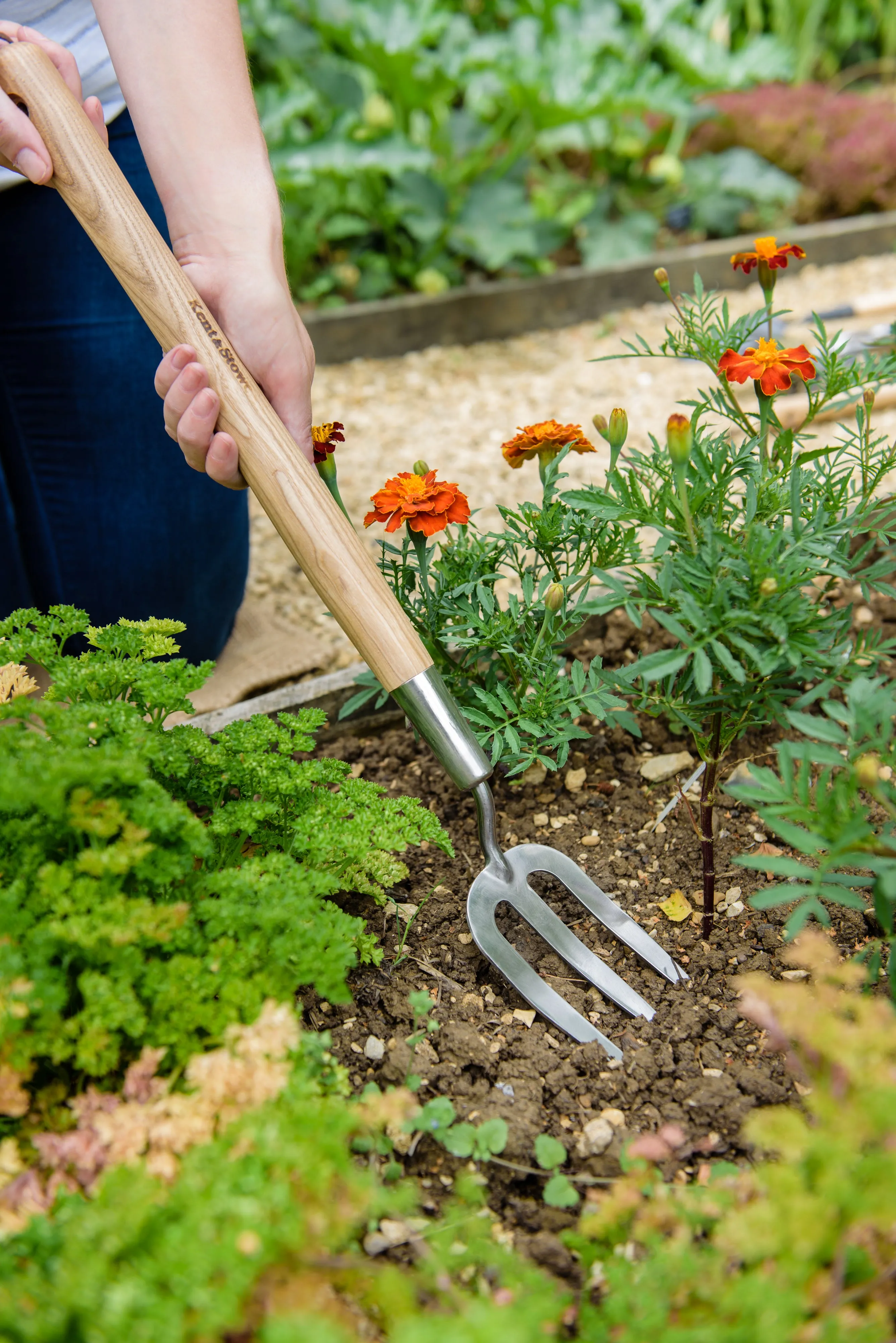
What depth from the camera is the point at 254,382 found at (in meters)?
1.32

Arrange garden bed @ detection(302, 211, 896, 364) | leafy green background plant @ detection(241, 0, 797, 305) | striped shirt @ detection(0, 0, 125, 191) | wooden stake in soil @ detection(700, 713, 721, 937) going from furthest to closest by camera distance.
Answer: leafy green background plant @ detection(241, 0, 797, 305)
garden bed @ detection(302, 211, 896, 364)
striped shirt @ detection(0, 0, 125, 191)
wooden stake in soil @ detection(700, 713, 721, 937)

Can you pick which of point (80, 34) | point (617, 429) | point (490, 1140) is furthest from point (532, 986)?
point (80, 34)

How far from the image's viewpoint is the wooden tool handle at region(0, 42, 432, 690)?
1.22 m

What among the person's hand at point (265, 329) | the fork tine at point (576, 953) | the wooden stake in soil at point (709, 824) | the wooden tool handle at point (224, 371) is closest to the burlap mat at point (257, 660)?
the person's hand at point (265, 329)

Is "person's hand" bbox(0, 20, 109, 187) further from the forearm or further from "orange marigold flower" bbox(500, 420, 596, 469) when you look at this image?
"orange marigold flower" bbox(500, 420, 596, 469)

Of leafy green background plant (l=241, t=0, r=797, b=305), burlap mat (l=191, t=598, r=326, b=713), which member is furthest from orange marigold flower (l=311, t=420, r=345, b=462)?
leafy green background plant (l=241, t=0, r=797, b=305)

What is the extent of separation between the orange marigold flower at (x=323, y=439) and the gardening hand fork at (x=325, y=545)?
6 centimetres

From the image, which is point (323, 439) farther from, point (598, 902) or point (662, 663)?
point (598, 902)

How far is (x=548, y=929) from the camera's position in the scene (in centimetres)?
127

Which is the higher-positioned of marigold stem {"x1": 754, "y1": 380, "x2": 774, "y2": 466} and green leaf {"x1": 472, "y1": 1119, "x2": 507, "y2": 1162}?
marigold stem {"x1": 754, "y1": 380, "x2": 774, "y2": 466}

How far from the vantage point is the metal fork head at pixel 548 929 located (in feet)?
3.96

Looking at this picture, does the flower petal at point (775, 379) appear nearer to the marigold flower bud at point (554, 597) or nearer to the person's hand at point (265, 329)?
the marigold flower bud at point (554, 597)

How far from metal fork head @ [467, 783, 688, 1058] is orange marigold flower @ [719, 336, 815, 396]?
1.94 ft

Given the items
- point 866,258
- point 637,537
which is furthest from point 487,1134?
point 866,258
